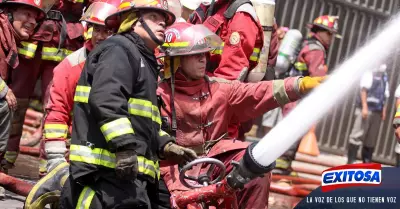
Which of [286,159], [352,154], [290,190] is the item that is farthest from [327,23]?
[290,190]

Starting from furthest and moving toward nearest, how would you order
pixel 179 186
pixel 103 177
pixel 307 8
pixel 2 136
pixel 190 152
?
1. pixel 307 8
2. pixel 2 136
3. pixel 179 186
4. pixel 190 152
5. pixel 103 177

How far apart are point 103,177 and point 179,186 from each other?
3.47ft

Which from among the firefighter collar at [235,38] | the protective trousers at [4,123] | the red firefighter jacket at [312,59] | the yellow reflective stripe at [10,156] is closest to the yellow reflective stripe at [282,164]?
the red firefighter jacket at [312,59]

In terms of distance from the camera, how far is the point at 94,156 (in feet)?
18.8

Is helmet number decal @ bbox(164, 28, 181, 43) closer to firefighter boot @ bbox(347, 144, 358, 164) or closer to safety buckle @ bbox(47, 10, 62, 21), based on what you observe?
safety buckle @ bbox(47, 10, 62, 21)

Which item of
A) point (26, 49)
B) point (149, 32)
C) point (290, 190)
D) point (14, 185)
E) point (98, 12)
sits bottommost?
point (290, 190)

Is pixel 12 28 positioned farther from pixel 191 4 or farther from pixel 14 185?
→ pixel 191 4

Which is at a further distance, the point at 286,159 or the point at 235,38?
the point at 286,159

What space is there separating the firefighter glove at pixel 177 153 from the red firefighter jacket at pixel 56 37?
2945mm

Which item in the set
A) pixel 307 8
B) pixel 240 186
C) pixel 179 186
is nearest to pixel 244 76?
pixel 179 186

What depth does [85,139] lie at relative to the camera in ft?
18.9

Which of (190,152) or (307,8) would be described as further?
(307,8)

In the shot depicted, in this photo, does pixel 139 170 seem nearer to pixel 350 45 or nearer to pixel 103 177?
pixel 103 177

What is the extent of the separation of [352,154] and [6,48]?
7.01 meters
